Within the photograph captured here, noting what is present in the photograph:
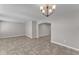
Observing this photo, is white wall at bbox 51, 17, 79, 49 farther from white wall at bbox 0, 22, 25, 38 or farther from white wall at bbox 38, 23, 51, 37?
white wall at bbox 0, 22, 25, 38

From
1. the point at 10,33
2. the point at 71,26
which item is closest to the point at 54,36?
the point at 71,26

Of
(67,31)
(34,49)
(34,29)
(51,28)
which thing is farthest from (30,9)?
(34,29)

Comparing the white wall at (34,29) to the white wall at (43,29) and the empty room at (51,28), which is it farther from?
the white wall at (43,29)

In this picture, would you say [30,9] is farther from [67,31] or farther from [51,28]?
[51,28]

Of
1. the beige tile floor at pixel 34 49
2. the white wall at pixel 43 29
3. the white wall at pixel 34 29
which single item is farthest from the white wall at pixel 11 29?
the beige tile floor at pixel 34 49

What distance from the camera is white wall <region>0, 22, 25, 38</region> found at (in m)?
8.17

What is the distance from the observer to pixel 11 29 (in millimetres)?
8719

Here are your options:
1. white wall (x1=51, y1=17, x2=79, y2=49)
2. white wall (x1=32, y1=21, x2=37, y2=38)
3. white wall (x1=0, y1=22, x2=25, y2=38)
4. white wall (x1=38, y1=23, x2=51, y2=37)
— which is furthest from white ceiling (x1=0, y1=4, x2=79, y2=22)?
white wall (x1=0, y1=22, x2=25, y2=38)

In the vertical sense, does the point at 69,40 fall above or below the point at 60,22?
below

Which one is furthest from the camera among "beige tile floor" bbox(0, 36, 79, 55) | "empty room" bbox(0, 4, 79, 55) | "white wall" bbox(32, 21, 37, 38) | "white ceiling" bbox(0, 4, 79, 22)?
"white wall" bbox(32, 21, 37, 38)
